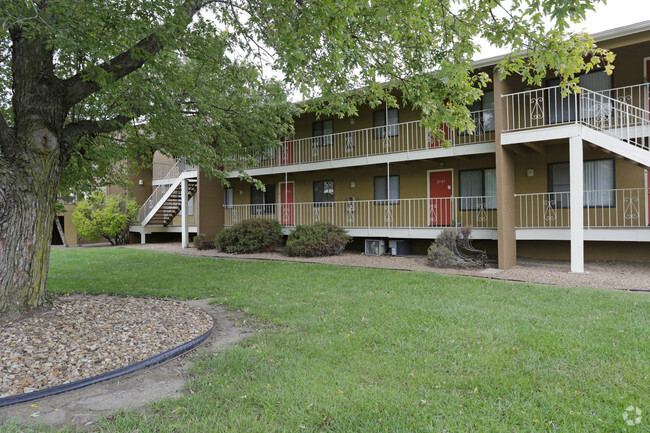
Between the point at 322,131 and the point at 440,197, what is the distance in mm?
6221

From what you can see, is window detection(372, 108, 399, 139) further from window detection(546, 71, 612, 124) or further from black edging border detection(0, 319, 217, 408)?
black edging border detection(0, 319, 217, 408)

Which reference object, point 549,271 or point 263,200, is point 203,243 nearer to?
point 263,200

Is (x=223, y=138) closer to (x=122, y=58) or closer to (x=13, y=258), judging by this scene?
(x=122, y=58)

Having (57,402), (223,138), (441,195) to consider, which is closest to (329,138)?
(441,195)

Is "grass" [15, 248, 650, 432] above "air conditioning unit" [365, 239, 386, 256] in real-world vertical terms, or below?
below

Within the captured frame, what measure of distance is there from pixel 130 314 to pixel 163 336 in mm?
1218

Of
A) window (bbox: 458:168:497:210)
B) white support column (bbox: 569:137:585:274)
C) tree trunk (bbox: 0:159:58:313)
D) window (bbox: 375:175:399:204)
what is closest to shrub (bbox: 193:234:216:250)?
window (bbox: 375:175:399:204)

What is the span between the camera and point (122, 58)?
5.71 m

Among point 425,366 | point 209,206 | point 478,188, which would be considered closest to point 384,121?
point 478,188

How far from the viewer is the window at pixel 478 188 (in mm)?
12773

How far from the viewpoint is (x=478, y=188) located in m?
13.2

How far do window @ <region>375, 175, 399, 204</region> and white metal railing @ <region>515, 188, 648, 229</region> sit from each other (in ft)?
14.3

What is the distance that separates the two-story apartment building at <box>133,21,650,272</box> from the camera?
977 centimetres

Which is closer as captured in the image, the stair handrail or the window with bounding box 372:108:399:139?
the stair handrail
